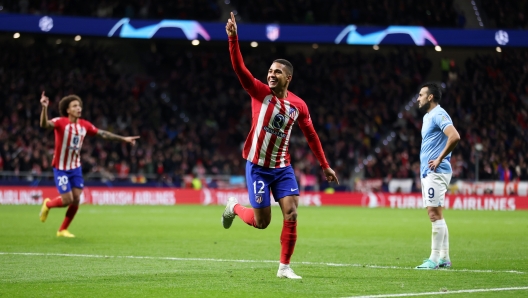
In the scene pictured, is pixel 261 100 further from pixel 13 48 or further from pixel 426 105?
pixel 13 48

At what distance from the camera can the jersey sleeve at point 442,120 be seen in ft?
35.6

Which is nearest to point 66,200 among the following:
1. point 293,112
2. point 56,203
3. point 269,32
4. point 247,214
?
point 56,203

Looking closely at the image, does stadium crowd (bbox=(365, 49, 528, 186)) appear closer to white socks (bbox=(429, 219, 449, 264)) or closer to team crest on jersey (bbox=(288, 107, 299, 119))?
white socks (bbox=(429, 219, 449, 264))

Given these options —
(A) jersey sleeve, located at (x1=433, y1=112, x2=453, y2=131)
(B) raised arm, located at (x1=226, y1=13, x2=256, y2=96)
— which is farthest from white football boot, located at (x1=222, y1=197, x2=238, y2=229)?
(A) jersey sleeve, located at (x1=433, y1=112, x2=453, y2=131)

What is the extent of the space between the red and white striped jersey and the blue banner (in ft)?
70.8

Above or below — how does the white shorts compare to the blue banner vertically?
below

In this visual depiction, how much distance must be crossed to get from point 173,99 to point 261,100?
1270 inches

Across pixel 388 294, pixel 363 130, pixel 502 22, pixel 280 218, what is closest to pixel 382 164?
pixel 363 130

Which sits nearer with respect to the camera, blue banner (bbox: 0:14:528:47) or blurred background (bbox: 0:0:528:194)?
blurred background (bbox: 0:0:528:194)

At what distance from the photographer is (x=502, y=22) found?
39562mm

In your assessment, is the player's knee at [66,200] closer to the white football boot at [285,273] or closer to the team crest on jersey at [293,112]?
the white football boot at [285,273]

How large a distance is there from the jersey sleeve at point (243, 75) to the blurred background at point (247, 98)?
25077 millimetres

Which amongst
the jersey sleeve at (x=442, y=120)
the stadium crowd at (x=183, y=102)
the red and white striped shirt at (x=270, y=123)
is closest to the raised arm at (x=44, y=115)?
the red and white striped shirt at (x=270, y=123)

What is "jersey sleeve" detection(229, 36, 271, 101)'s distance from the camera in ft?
29.5
